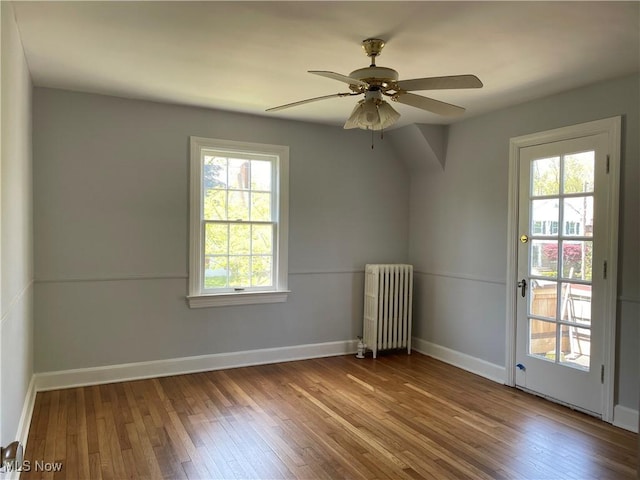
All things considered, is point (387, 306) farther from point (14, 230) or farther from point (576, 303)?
point (14, 230)

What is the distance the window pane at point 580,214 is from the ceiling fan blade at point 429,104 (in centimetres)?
141

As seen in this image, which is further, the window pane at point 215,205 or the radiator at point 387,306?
the radiator at point 387,306

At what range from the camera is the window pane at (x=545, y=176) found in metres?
3.74

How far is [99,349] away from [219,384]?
1.07 meters

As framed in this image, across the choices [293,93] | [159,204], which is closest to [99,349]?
[159,204]

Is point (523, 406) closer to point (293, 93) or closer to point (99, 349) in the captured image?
point (293, 93)

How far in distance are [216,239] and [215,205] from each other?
0.33 metres

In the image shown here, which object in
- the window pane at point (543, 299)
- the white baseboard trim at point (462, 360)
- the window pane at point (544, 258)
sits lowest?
the white baseboard trim at point (462, 360)

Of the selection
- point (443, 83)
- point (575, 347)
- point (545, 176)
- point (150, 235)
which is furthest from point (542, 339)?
point (150, 235)

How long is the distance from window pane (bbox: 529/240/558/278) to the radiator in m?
1.42

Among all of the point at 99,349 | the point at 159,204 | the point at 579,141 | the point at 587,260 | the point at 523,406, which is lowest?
the point at 523,406

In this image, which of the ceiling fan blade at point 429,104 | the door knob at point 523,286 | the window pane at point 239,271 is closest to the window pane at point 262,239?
the window pane at point 239,271

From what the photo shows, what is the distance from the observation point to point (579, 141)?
3.55m

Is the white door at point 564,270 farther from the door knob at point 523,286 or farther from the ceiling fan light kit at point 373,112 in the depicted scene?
the ceiling fan light kit at point 373,112
